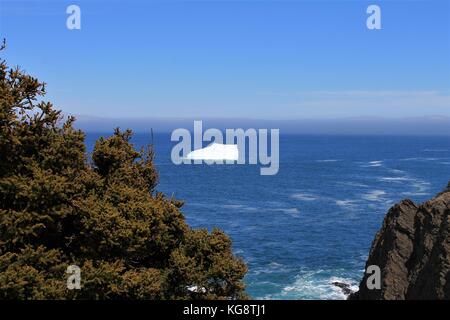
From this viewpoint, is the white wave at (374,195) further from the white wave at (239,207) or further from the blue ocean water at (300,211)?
the white wave at (239,207)

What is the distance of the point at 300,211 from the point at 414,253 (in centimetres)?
6548

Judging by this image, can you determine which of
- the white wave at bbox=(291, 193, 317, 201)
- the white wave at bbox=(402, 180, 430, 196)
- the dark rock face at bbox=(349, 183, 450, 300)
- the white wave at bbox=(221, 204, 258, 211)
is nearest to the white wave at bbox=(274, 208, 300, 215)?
the white wave at bbox=(221, 204, 258, 211)

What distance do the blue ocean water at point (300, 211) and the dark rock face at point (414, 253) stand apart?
21469 mm

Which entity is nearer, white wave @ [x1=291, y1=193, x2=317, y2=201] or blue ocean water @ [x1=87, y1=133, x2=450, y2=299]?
blue ocean water @ [x1=87, y1=133, x2=450, y2=299]

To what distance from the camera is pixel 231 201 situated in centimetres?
9962

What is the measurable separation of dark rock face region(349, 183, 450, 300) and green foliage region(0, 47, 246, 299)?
7.56 m

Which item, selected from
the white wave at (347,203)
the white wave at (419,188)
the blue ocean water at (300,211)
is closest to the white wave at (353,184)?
the blue ocean water at (300,211)

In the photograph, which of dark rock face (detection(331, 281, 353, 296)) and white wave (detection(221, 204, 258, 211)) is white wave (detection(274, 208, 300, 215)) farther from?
dark rock face (detection(331, 281, 353, 296))

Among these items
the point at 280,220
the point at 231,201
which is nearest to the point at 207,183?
the point at 231,201

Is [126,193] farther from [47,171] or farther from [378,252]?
[378,252]

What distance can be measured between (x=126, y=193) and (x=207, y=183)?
4085 inches

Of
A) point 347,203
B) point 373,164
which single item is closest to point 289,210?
point 347,203

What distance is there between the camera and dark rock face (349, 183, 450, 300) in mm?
20422

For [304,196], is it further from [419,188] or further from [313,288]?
[313,288]
